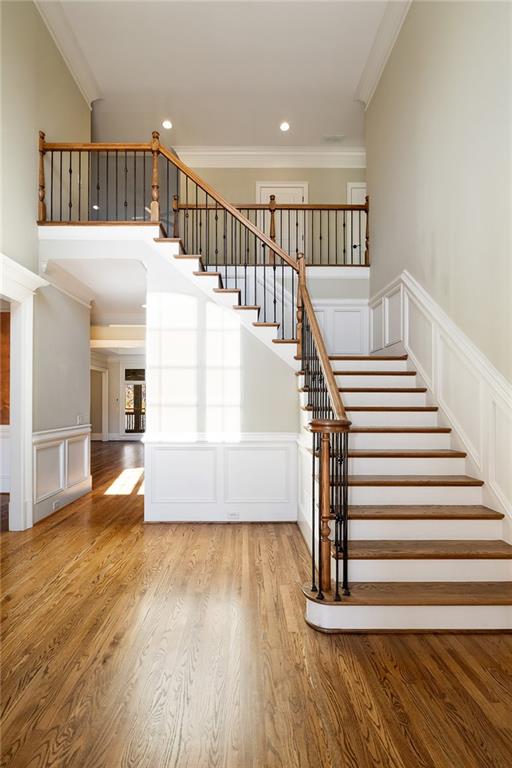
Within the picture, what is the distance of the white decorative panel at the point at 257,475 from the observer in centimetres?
480

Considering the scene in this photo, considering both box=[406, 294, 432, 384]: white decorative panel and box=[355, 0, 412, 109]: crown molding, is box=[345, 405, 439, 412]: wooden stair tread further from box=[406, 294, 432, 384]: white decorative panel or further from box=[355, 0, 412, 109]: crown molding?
box=[355, 0, 412, 109]: crown molding

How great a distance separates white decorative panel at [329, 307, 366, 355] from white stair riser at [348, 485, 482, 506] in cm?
347

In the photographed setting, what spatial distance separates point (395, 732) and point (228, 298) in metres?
4.00

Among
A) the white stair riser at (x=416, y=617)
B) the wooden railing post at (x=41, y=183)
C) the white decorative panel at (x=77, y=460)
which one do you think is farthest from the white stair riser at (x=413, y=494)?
the wooden railing post at (x=41, y=183)

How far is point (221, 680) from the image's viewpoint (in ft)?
6.93

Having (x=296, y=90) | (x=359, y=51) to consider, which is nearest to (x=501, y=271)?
(x=359, y=51)

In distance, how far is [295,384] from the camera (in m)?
4.94

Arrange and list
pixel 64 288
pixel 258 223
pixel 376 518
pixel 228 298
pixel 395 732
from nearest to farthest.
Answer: pixel 395 732 → pixel 376 518 → pixel 228 298 → pixel 64 288 → pixel 258 223

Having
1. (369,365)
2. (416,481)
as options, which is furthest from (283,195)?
(416,481)

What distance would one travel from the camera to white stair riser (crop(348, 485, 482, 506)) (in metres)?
3.29

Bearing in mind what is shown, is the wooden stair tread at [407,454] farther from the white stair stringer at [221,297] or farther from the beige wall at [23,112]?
the beige wall at [23,112]

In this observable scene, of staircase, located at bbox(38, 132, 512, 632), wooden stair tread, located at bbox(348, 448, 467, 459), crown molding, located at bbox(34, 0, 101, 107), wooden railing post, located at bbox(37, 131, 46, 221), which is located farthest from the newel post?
wooden stair tread, located at bbox(348, 448, 467, 459)

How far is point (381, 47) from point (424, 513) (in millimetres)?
5657

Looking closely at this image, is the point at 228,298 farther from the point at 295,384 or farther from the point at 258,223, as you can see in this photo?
the point at 258,223
